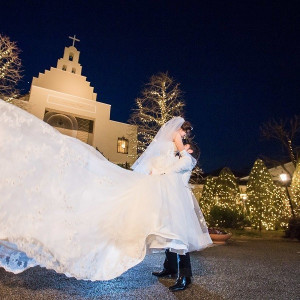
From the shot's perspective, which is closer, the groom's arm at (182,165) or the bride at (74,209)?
the bride at (74,209)

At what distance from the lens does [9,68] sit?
11.0 metres

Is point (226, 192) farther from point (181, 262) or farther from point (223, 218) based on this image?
point (181, 262)

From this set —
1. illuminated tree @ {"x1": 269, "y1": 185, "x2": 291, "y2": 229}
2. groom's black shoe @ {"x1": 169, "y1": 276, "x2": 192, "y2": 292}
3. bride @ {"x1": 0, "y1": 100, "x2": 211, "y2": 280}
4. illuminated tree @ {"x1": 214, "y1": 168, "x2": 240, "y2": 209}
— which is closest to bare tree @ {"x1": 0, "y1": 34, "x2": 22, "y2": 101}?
bride @ {"x1": 0, "y1": 100, "x2": 211, "y2": 280}

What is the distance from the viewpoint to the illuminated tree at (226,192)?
48.7 ft

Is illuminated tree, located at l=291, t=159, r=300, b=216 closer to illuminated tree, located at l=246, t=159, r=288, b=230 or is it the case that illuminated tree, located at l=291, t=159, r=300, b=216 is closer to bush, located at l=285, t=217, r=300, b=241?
bush, located at l=285, t=217, r=300, b=241

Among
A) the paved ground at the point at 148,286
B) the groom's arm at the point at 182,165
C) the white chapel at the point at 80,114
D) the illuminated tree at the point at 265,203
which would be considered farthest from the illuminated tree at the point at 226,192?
the groom's arm at the point at 182,165

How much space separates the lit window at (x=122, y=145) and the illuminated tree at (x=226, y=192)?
24.1ft

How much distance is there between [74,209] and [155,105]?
448 inches

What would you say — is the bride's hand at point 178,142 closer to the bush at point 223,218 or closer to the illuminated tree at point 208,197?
the bush at point 223,218

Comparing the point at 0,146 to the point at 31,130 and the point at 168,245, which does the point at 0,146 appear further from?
the point at 168,245

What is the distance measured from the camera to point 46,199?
236 cm

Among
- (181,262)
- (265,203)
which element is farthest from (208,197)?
(181,262)

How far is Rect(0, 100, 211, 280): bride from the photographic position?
2199mm

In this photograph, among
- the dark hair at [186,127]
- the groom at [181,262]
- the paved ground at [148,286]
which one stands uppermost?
the dark hair at [186,127]
